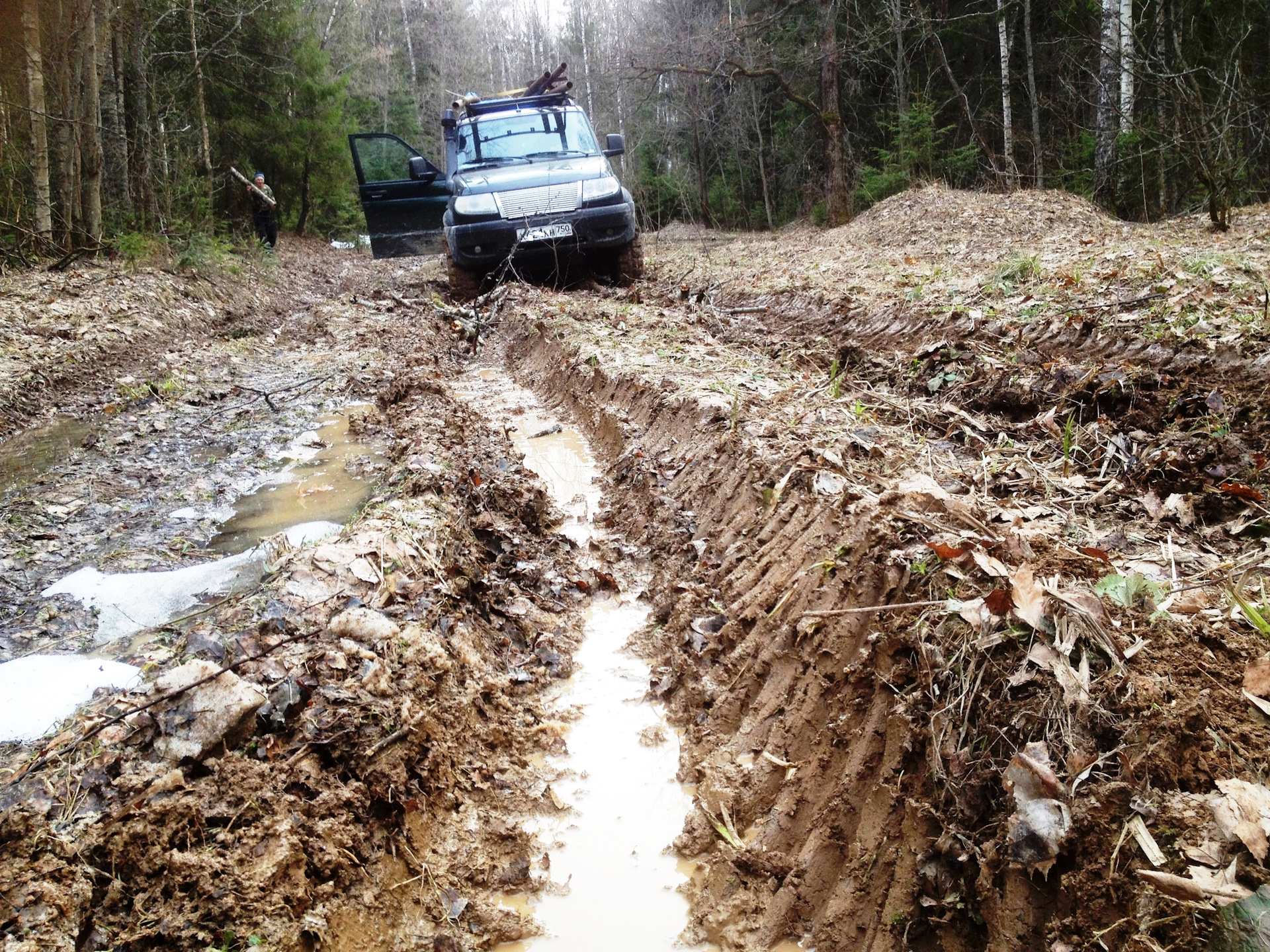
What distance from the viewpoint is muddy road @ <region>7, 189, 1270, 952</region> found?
6.34ft

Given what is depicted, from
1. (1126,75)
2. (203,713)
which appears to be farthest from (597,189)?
(203,713)

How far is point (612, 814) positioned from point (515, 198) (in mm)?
8700

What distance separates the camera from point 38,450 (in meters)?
5.95

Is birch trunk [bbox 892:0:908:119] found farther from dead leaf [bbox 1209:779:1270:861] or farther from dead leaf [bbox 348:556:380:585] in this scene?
dead leaf [bbox 1209:779:1270:861]

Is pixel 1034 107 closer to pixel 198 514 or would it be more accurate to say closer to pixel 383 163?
pixel 383 163

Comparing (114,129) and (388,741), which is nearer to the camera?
(388,741)

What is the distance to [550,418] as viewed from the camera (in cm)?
710

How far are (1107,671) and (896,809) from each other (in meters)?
0.70

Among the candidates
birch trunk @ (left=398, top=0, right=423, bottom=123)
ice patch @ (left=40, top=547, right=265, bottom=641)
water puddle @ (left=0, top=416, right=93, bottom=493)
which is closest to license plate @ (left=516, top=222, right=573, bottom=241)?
water puddle @ (left=0, top=416, right=93, bottom=493)

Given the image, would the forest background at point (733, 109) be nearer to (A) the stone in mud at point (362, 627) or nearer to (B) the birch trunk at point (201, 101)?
(B) the birch trunk at point (201, 101)

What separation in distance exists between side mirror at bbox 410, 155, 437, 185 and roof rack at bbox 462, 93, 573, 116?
945mm

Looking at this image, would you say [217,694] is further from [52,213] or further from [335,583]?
[52,213]

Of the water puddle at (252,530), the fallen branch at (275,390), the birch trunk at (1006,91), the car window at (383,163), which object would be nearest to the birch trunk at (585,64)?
the car window at (383,163)

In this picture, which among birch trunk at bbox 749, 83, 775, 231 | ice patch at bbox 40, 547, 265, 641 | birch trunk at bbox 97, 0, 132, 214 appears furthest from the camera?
birch trunk at bbox 749, 83, 775, 231
